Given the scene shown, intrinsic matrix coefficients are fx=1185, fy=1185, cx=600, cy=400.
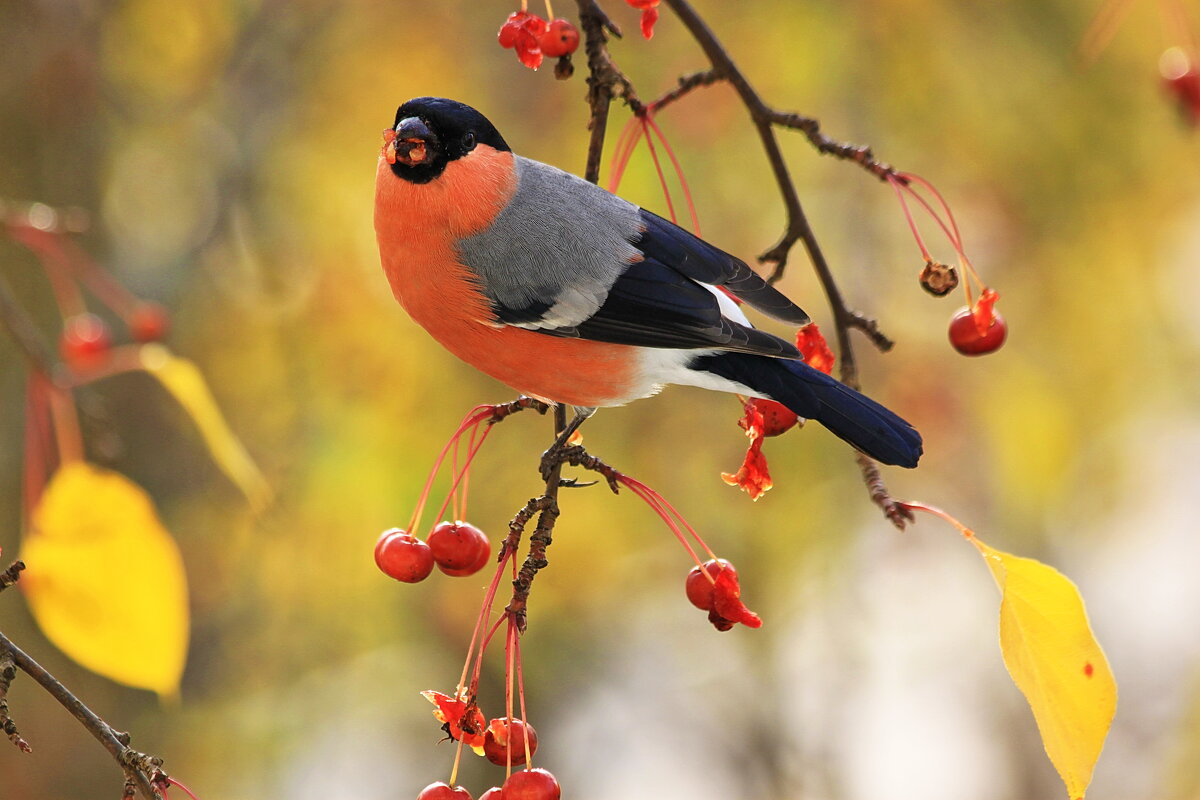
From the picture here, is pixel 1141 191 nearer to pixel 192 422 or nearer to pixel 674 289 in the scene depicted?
pixel 674 289

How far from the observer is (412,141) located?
1614 mm

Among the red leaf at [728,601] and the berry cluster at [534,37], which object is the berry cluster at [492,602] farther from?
the berry cluster at [534,37]

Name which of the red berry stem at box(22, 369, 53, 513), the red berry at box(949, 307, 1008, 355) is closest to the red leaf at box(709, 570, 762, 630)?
the red berry at box(949, 307, 1008, 355)

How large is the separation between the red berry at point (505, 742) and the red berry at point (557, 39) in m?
0.89

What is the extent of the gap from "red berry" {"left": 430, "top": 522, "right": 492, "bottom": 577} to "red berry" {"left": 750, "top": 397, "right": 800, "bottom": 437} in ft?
1.44

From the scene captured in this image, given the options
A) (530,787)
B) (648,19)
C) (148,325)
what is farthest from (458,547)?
(148,325)

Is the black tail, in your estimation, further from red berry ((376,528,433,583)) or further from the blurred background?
the blurred background

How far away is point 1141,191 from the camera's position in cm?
352

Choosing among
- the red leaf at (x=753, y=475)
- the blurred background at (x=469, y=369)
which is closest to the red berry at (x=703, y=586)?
the red leaf at (x=753, y=475)

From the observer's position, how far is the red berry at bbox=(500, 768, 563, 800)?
1.28m

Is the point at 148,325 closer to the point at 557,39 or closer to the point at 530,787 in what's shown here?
the point at 557,39

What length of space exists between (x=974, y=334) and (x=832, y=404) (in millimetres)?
260

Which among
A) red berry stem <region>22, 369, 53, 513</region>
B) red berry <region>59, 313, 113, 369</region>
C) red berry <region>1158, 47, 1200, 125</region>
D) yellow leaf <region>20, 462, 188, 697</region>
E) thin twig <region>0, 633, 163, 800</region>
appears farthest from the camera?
red berry <region>59, 313, 113, 369</region>

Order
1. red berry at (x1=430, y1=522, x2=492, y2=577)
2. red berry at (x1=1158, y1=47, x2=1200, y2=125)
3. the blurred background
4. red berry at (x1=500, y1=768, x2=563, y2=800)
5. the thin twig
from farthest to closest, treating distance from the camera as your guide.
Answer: the blurred background < red berry at (x1=1158, y1=47, x2=1200, y2=125) < red berry at (x1=430, y1=522, x2=492, y2=577) < red berry at (x1=500, y1=768, x2=563, y2=800) < the thin twig
